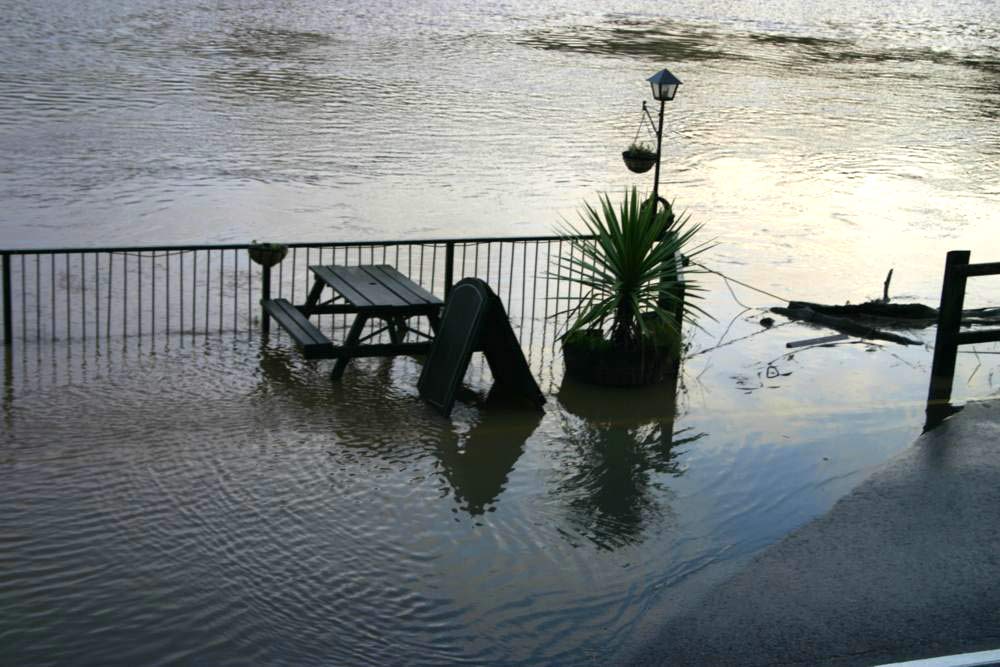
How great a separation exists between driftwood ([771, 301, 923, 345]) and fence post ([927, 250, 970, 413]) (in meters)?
1.20

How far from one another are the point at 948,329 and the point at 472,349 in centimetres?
369

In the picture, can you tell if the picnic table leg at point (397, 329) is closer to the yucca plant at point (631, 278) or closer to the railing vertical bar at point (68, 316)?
the yucca plant at point (631, 278)

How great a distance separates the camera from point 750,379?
9852 mm

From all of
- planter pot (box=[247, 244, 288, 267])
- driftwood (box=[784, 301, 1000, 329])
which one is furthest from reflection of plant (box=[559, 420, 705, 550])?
driftwood (box=[784, 301, 1000, 329])

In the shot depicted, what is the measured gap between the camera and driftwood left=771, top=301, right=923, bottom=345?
36.2 ft

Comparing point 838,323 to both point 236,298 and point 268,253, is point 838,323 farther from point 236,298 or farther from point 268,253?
point 236,298

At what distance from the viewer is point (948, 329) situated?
31.5 feet

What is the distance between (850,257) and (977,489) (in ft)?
25.0

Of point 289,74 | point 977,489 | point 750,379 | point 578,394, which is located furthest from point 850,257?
point 289,74

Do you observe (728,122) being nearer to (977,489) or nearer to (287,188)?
(287,188)

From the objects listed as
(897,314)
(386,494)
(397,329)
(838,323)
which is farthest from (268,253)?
(897,314)

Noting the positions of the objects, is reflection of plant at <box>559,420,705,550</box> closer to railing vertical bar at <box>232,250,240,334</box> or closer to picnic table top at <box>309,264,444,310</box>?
picnic table top at <box>309,264,444,310</box>

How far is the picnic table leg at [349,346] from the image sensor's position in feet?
29.9

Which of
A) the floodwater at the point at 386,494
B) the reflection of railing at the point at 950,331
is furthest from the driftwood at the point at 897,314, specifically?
the reflection of railing at the point at 950,331
